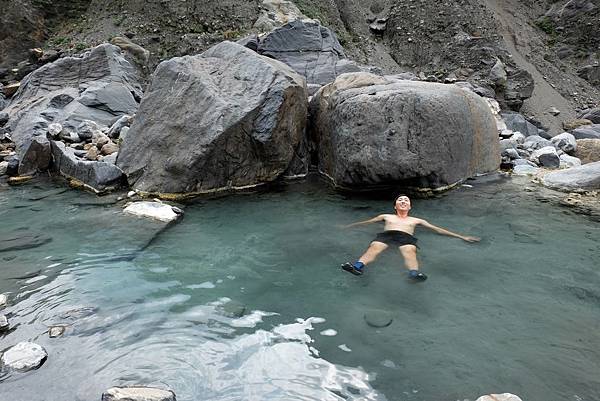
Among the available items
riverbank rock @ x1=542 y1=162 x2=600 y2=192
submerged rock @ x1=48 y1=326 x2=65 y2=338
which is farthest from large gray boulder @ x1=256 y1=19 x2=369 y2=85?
submerged rock @ x1=48 y1=326 x2=65 y2=338

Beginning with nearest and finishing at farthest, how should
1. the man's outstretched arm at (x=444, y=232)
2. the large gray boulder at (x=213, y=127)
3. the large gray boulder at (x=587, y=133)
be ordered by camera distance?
the man's outstretched arm at (x=444, y=232)
the large gray boulder at (x=213, y=127)
the large gray boulder at (x=587, y=133)

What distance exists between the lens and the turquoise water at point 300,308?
2.94 meters

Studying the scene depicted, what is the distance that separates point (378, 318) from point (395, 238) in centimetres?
179

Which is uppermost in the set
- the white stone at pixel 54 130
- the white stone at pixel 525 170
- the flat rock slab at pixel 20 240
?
the white stone at pixel 54 130

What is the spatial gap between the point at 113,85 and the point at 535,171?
11.4 m

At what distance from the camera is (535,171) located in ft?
29.3

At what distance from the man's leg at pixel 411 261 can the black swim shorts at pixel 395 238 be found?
0.35 ft

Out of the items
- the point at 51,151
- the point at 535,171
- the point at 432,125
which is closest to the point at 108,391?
the point at 432,125

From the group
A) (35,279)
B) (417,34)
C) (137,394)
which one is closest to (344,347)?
(137,394)

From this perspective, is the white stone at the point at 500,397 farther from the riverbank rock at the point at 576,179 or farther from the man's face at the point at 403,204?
the riverbank rock at the point at 576,179

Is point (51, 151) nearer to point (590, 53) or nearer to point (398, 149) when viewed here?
point (398, 149)

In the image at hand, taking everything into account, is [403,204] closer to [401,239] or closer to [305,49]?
[401,239]

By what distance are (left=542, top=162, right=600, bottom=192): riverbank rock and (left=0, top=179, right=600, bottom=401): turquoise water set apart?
1439mm

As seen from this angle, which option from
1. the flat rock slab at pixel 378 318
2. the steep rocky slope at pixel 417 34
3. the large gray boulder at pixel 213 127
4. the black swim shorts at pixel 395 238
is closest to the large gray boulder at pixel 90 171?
the large gray boulder at pixel 213 127
